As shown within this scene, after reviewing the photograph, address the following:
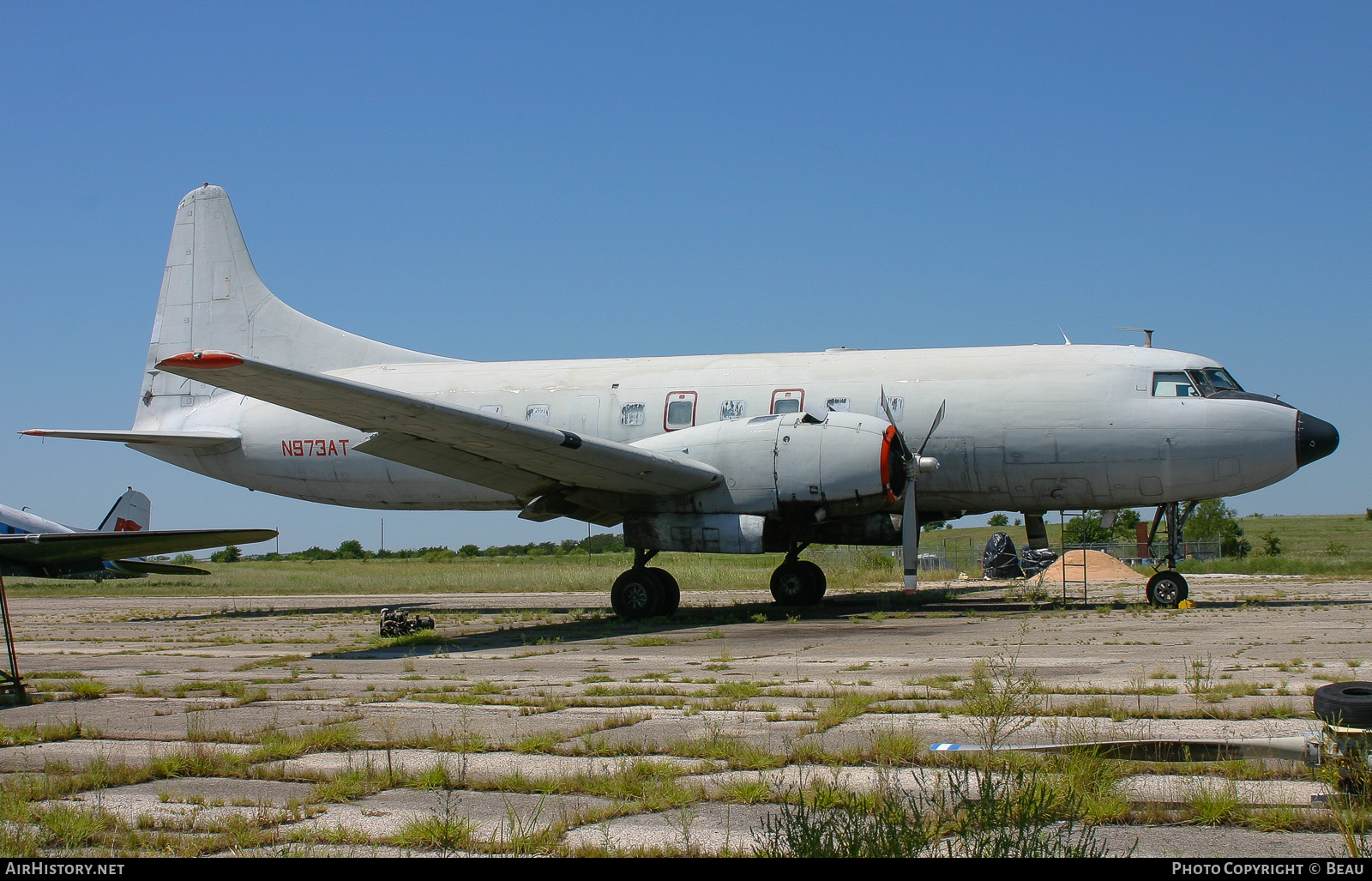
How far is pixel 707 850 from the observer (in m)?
4.39

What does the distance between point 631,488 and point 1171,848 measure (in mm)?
13431

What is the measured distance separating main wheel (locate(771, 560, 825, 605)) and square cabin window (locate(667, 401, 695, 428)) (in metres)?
3.74

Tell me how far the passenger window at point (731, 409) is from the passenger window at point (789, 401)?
54cm

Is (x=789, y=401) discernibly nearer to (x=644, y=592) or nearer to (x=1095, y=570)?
(x=644, y=592)

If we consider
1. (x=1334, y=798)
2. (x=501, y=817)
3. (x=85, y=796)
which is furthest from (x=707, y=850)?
(x=85, y=796)

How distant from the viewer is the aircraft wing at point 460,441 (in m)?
13.6

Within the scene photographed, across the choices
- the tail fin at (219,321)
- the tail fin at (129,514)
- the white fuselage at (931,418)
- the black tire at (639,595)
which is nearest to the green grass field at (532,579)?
the tail fin at (129,514)

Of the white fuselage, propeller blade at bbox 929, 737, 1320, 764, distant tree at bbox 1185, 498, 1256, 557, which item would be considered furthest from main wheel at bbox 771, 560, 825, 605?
distant tree at bbox 1185, 498, 1256, 557

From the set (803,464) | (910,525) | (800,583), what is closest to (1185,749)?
(803,464)

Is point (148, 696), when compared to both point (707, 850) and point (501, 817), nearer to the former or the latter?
point (501, 817)

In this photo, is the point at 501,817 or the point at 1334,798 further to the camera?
the point at 501,817

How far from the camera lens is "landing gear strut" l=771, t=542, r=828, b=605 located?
20969 millimetres

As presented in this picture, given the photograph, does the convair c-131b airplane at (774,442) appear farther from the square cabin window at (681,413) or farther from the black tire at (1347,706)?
the black tire at (1347,706)

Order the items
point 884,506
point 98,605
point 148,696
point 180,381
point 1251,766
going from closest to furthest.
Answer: point 1251,766, point 148,696, point 884,506, point 180,381, point 98,605
